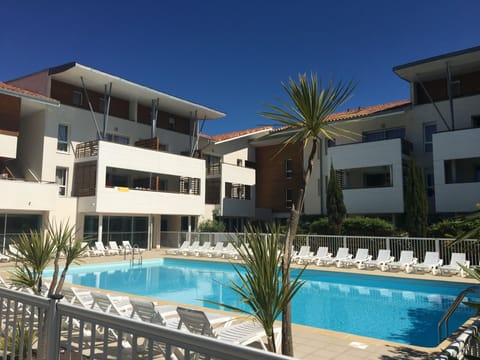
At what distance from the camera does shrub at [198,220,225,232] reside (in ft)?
95.5

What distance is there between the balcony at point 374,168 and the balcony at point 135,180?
10.1 metres

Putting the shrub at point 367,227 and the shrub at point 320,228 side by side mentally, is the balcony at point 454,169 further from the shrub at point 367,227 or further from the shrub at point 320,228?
the shrub at point 320,228

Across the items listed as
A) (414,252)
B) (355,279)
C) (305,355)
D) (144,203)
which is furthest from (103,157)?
(305,355)

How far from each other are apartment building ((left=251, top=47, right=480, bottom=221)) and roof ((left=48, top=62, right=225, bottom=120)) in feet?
31.0

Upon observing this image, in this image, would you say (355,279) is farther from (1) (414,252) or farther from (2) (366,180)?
(2) (366,180)

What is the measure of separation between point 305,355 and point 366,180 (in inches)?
922

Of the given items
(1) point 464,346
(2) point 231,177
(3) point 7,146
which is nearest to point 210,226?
(2) point 231,177

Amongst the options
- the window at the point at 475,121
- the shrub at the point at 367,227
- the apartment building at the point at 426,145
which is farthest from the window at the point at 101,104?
the window at the point at 475,121

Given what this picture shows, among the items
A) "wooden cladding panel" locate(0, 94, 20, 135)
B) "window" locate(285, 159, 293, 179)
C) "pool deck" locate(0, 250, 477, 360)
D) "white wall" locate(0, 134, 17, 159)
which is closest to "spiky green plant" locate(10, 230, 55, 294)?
"pool deck" locate(0, 250, 477, 360)

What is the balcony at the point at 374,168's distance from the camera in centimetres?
2388

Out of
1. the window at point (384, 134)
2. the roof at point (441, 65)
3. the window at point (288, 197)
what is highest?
the roof at point (441, 65)

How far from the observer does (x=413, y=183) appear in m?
22.0

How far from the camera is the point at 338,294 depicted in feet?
46.9

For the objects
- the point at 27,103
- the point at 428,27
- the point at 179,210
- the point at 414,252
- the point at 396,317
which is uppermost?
the point at 428,27
